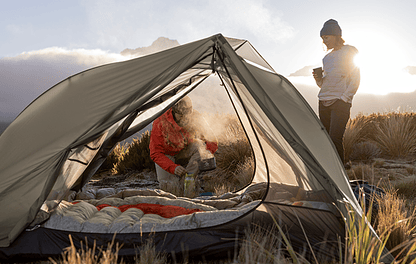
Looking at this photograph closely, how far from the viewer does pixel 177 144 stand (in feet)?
12.0

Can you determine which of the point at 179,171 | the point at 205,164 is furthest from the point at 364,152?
the point at 179,171

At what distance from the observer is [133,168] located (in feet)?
23.5

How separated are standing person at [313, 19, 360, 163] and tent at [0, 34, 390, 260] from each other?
3.06ft

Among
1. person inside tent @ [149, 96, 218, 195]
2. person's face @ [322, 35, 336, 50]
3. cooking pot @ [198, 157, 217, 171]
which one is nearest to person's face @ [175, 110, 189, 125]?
person inside tent @ [149, 96, 218, 195]

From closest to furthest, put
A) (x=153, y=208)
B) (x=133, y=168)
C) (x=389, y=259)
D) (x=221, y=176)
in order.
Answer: (x=389, y=259) → (x=153, y=208) → (x=221, y=176) → (x=133, y=168)

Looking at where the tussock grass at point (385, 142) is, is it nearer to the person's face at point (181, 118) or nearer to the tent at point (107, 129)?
the person's face at point (181, 118)

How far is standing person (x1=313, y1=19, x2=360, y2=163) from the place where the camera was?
3150 millimetres

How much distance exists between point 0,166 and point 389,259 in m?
2.62

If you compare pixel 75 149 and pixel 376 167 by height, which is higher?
pixel 75 149

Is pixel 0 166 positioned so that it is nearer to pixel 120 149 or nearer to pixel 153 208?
pixel 153 208

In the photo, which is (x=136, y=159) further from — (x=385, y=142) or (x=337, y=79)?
(x=385, y=142)

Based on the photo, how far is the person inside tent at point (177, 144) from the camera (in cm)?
357

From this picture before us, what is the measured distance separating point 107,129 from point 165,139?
4.76 ft

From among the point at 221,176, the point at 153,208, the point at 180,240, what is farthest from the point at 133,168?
the point at 180,240
